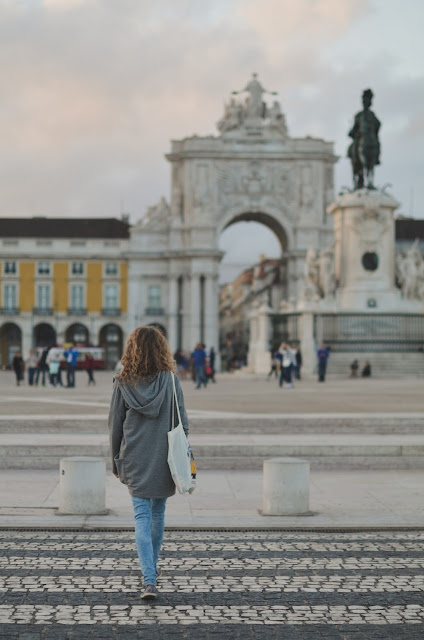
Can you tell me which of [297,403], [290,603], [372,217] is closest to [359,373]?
[372,217]

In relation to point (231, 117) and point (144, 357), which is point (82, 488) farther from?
point (231, 117)

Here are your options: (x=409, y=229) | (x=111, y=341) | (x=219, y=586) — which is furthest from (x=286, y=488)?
(x=409, y=229)

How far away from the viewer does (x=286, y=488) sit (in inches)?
342

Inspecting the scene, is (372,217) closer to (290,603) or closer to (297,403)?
(297,403)

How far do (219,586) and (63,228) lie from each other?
269ft

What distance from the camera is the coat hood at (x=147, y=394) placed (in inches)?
233

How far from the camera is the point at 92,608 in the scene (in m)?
5.56

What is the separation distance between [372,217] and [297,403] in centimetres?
1378

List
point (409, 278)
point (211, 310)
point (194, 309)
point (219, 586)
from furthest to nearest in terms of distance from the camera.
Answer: point (194, 309) < point (211, 310) < point (409, 278) < point (219, 586)

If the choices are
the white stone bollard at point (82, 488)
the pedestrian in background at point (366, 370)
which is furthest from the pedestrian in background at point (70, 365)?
the white stone bollard at point (82, 488)

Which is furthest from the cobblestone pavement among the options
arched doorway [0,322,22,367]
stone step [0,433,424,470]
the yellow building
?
arched doorway [0,322,22,367]

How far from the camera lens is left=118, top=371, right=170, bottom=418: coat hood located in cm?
592

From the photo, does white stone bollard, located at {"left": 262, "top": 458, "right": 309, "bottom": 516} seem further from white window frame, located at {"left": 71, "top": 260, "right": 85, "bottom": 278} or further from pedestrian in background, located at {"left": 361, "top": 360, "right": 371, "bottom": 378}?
white window frame, located at {"left": 71, "top": 260, "right": 85, "bottom": 278}

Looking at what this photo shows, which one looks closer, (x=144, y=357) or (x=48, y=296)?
(x=144, y=357)
